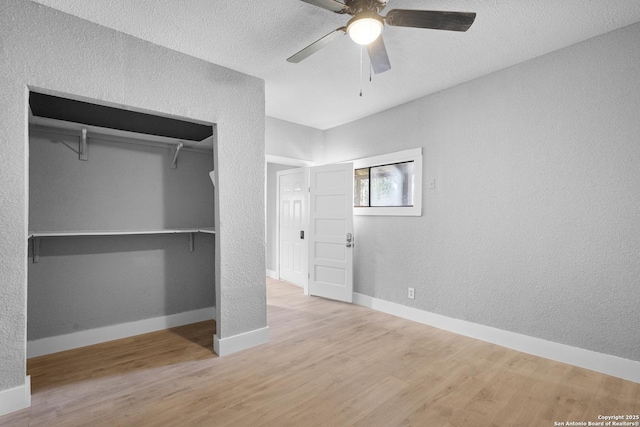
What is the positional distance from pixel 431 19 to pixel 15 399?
11.1ft

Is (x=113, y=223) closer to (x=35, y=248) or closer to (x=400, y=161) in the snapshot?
(x=35, y=248)

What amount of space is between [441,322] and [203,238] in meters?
2.91

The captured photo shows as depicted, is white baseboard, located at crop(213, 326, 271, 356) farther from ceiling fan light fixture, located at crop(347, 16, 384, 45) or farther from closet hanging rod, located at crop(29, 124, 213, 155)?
ceiling fan light fixture, located at crop(347, 16, 384, 45)

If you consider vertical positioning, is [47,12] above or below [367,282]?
above

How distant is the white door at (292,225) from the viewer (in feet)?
17.9

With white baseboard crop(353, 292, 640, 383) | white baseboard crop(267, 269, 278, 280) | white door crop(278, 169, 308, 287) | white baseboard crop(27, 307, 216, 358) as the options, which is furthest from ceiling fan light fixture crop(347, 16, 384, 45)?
white baseboard crop(267, 269, 278, 280)

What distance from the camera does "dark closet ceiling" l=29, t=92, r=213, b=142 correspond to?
2.37m

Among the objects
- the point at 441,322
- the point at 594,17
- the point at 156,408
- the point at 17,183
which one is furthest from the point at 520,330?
the point at 17,183

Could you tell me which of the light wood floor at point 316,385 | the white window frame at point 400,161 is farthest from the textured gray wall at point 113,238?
the white window frame at point 400,161

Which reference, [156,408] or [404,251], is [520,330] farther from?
[156,408]

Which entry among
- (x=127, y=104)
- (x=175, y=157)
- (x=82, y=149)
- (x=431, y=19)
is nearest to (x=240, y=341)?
(x=175, y=157)

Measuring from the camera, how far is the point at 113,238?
10.2ft

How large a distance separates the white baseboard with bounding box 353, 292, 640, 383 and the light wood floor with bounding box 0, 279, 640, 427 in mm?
91

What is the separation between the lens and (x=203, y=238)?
372 centimetres
